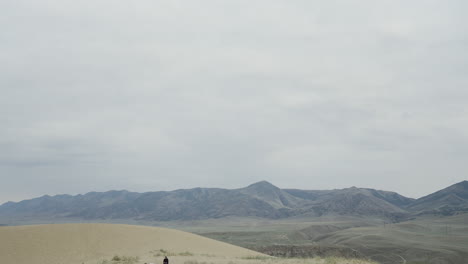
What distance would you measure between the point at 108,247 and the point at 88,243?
6.71 ft

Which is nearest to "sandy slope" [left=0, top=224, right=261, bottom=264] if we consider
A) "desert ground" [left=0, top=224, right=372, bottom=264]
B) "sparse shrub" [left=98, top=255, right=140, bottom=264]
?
"desert ground" [left=0, top=224, right=372, bottom=264]

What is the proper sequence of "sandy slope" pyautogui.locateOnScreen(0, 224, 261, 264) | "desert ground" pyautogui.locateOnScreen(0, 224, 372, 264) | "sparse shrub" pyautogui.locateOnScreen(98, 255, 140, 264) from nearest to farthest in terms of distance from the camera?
"sparse shrub" pyautogui.locateOnScreen(98, 255, 140, 264)
"desert ground" pyautogui.locateOnScreen(0, 224, 372, 264)
"sandy slope" pyautogui.locateOnScreen(0, 224, 261, 264)

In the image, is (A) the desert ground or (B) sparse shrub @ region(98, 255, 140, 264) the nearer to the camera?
(B) sparse shrub @ region(98, 255, 140, 264)

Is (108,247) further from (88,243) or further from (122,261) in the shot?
(122,261)

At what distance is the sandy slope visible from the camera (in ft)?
99.2

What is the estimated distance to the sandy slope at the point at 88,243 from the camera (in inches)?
1190

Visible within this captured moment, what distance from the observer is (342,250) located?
66562 millimetres

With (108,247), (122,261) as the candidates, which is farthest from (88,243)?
(122,261)

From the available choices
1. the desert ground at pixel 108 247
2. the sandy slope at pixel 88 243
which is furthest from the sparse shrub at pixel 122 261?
the sandy slope at pixel 88 243

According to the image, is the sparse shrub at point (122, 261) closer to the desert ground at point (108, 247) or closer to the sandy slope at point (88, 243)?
the desert ground at point (108, 247)

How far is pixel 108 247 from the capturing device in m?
33.5

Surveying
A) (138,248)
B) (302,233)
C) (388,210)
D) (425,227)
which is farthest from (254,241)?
(388,210)

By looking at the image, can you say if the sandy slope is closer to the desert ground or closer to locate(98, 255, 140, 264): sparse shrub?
the desert ground

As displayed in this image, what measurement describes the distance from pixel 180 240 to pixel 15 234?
46.4 feet
